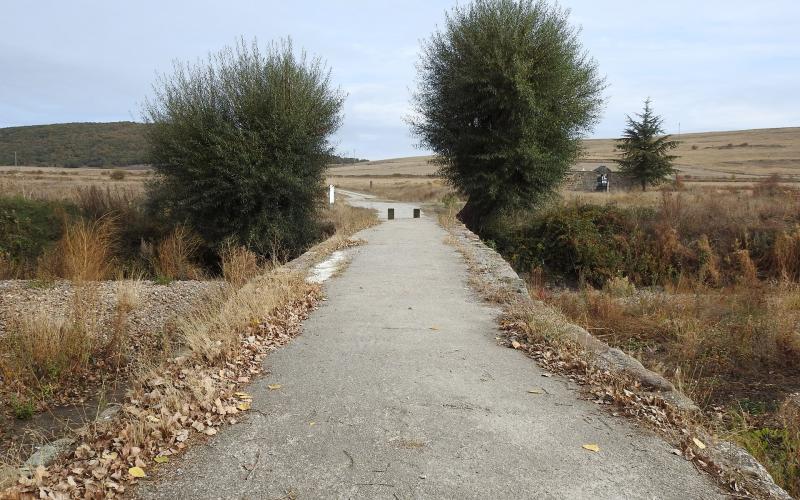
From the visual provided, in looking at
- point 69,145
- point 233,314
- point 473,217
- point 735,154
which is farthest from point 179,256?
point 69,145

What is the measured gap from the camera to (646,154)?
130 feet

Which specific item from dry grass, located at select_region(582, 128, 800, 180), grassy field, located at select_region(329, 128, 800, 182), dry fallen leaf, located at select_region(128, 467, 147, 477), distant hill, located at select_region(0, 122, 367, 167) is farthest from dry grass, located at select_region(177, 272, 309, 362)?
distant hill, located at select_region(0, 122, 367, 167)

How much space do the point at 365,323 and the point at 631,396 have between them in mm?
3377

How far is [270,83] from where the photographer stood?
18.5m

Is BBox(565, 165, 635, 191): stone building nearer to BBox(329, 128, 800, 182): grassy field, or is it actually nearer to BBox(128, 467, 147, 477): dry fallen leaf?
BBox(329, 128, 800, 182): grassy field

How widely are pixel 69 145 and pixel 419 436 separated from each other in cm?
10570

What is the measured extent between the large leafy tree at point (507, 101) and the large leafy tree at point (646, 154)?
69.7 ft

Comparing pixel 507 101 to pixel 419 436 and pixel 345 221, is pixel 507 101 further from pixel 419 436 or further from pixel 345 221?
pixel 419 436

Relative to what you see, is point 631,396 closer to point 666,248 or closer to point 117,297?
point 117,297

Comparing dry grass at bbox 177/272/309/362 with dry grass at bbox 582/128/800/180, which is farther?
dry grass at bbox 582/128/800/180

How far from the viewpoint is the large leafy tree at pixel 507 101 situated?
1898 cm

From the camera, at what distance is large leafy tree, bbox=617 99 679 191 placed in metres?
39.6

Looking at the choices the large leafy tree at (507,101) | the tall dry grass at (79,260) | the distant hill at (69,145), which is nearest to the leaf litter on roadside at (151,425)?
the tall dry grass at (79,260)

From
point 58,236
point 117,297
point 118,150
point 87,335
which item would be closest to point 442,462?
point 87,335
